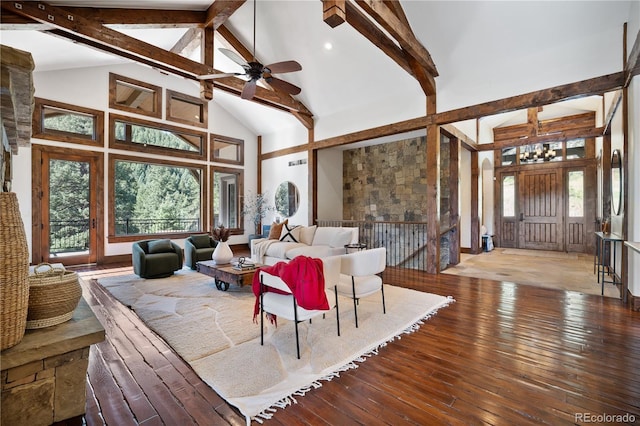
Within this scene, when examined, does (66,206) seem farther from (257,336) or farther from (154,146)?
(257,336)

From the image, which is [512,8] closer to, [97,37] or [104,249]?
[97,37]

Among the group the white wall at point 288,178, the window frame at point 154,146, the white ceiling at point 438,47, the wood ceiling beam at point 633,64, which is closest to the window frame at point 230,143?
the window frame at point 154,146

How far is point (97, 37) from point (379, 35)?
4.49m

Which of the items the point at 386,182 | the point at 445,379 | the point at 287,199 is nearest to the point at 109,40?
the point at 287,199

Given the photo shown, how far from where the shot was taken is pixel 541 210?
29.7ft

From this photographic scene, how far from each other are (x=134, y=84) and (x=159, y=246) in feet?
14.6

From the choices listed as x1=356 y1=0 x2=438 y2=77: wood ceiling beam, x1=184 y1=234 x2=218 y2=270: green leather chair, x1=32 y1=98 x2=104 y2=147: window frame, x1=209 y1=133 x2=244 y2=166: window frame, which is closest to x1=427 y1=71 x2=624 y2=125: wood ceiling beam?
x1=356 y1=0 x2=438 y2=77: wood ceiling beam

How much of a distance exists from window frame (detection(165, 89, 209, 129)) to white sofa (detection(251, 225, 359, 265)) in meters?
4.21

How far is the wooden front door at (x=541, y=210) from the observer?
28.8 feet

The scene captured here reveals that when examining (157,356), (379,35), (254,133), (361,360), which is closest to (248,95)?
(379,35)

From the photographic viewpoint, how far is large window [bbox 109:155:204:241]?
280 inches

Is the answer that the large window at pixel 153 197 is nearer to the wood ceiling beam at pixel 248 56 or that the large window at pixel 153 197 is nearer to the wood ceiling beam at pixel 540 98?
the wood ceiling beam at pixel 248 56

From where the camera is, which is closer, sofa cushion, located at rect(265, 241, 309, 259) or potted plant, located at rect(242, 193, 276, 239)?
sofa cushion, located at rect(265, 241, 309, 259)

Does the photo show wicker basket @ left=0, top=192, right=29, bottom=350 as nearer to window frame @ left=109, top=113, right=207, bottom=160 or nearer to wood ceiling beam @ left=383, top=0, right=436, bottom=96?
wood ceiling beam @ left=383, top=0, right=436, bottom=96
